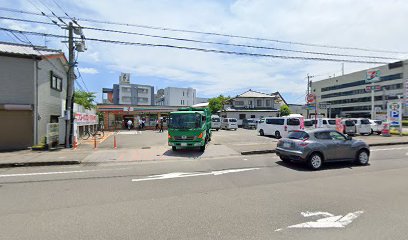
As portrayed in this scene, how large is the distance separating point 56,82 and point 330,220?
65.5 ft

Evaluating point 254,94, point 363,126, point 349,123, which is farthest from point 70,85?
point 254,94

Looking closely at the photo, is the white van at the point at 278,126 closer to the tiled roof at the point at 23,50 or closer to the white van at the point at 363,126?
the white van at the point at 363,126

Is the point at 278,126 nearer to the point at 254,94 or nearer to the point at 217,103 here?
the point at 254,94

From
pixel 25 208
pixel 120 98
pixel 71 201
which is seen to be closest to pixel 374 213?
pixel 71 201

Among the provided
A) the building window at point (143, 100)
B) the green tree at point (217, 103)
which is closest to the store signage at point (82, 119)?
→ the green tree at point (217, 103)

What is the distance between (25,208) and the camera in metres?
5.19

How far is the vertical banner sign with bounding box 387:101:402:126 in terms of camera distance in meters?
24.1

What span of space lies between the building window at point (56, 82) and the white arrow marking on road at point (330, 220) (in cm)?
1850

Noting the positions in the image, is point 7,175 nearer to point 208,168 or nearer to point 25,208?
point 25,208

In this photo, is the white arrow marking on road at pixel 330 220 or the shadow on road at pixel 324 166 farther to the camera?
the shadow on road at pixel 324 166

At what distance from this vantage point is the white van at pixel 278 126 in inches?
836

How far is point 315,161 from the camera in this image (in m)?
9.15

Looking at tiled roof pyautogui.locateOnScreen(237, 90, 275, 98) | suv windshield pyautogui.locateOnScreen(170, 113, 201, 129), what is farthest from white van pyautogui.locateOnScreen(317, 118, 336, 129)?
tiled roof pyautogui.locateOnScreen(237, 90, 275, 98)

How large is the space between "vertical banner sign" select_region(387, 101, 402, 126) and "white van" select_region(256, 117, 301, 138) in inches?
423
